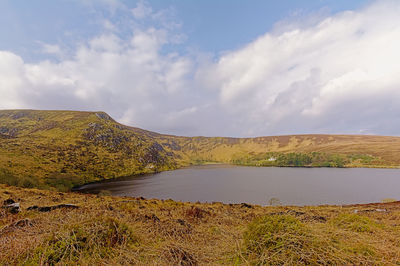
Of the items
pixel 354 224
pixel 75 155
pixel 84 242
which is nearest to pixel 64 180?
pixel 75 155

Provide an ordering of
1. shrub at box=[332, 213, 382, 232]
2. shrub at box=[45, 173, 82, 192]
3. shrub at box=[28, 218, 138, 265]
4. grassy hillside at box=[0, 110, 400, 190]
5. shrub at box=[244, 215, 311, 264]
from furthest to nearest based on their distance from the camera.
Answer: grassy hillside at box=[0, 110, 400, 190], shrub at box=[45, 173, 82, 192], shrub at box=[332, 213, 382, 232], shrub at box=[28, 218, 138, 265], shrub at box=[244, 215, 311, 264]

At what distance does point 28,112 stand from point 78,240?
225401 mm

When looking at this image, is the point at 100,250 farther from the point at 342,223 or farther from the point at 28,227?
the point at 342,223

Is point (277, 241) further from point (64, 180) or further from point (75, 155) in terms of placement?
point (75, 155)

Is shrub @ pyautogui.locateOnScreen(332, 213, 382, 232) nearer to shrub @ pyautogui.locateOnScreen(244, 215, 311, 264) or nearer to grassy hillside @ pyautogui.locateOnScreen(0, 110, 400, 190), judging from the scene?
shrub @ pyautogui.locateOnScreen(244, 215, 311, 264)

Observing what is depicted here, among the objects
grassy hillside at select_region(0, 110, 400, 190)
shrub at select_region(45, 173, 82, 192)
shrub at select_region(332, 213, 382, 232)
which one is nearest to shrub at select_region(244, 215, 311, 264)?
shrub at select_region(332, 213, 382, 232)

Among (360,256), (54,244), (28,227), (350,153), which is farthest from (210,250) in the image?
(350,153)

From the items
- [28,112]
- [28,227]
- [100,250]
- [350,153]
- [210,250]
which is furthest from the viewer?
[28,112]

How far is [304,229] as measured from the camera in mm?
4312

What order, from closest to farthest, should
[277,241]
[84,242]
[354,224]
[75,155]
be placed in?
[277,241]
[84,242]
[354,224]
[75,155]

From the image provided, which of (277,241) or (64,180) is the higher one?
(277,241)

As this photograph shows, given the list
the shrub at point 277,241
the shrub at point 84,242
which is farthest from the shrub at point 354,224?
the shrub at point 84,242

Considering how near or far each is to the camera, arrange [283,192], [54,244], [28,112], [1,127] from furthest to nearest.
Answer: [28,112] < [1,127] < [283,192] < [54,244]

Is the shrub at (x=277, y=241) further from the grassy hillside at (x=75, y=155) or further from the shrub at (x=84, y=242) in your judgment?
the grassy hillside at (x=75, y=155)
